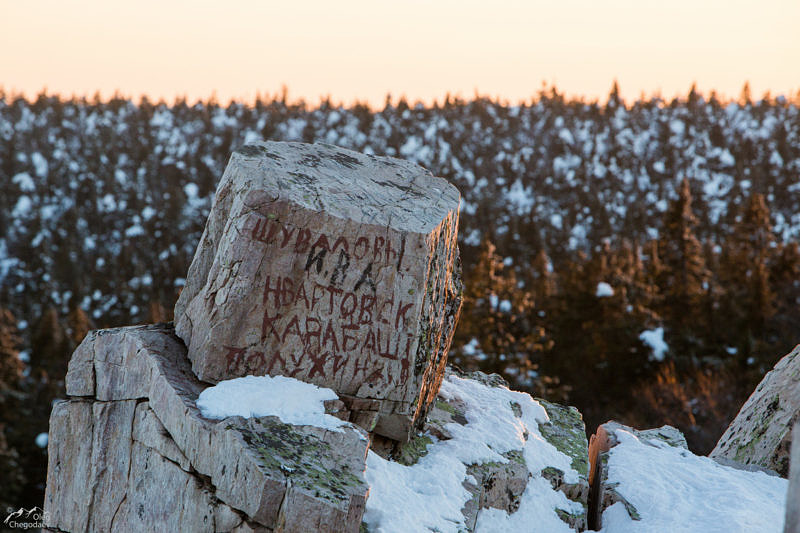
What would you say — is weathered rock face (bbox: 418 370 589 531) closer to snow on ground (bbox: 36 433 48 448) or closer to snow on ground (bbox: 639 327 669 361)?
snow on ground (bbox: 639 327 669 361)

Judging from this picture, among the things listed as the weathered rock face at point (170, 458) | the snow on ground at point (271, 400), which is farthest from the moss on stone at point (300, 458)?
the snow on ground at point (271, 400)

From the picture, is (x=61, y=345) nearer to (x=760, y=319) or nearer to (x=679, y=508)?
(x=760, y=319)

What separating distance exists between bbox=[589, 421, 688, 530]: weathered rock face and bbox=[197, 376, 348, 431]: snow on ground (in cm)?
260

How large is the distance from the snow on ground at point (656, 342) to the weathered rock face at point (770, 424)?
2048 centimetres

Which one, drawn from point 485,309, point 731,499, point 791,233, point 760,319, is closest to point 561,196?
point 791,233

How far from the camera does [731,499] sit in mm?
6371

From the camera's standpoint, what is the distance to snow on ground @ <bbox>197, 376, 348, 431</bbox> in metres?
5.23

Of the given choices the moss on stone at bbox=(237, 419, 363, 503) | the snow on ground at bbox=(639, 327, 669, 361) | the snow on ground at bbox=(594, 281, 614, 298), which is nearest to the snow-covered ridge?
the moss on stone at bbox=(237, 419, 363, 503)

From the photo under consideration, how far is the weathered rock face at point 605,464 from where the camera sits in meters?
6.50

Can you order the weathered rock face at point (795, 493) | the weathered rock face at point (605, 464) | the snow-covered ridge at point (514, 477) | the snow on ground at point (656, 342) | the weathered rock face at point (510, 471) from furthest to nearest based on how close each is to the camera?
the snow on ground at point (656, 342), the weathered rock face at point (605, 464), the weathered rock face at point (510, 471), the snow-covered ridge at point (514, 477), the weathered rock face at point (795, 493)

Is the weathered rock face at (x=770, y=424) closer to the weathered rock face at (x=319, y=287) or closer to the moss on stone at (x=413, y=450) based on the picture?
the moss on stone at (x=413, y=450)

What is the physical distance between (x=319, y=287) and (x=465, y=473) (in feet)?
6.38

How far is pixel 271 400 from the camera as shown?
5430 mm

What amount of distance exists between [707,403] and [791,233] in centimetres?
4427
